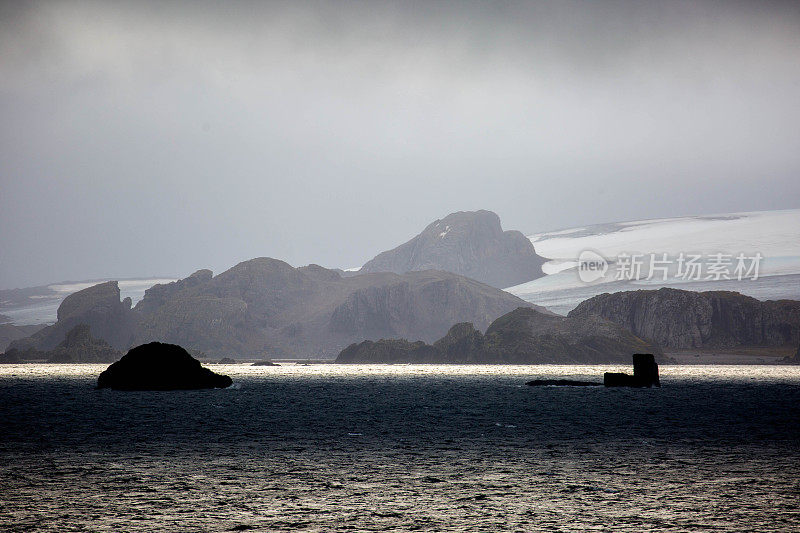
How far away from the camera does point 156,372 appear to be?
12219cm

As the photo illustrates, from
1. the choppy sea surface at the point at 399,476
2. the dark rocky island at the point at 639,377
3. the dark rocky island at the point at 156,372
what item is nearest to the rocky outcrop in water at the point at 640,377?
the dark rocky island at the point at 639,377

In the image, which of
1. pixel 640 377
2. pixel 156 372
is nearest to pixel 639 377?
pixel 640 377

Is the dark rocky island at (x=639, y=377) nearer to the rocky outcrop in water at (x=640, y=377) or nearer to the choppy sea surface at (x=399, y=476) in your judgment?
the rocky outcrop in water at (x=640, y=377)

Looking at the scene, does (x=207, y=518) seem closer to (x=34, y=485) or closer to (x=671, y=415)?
(x=34, y=485)

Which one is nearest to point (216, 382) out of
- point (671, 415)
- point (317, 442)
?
point (671, 415)

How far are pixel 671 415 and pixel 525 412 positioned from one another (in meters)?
11.9

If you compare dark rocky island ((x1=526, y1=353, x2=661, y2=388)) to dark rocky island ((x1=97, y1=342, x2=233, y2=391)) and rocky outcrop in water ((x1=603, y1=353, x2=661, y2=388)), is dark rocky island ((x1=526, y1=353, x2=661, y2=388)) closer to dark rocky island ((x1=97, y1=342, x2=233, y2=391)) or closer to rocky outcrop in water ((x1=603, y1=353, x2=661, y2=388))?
rocky outcrop in water ((x1=603, y1=353, x2=661, y2=388))

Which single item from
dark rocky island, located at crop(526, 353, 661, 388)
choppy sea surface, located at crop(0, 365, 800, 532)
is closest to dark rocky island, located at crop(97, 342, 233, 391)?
dark rocky island, located at crop(526, 353, 661, 388)

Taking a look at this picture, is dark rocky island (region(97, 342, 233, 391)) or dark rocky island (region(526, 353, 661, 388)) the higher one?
dark rocky island (region(97, 342, 233, 391))

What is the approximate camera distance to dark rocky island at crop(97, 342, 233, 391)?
121m

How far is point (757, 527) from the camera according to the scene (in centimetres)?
1827

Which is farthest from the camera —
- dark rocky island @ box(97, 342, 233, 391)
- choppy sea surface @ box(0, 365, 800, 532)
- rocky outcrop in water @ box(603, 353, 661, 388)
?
rocky outcrop in water @ box(603, 353, 661, 388)

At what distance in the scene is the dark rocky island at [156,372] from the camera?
12056 centimetres

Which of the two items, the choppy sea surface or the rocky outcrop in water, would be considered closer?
the choppy sea surface
